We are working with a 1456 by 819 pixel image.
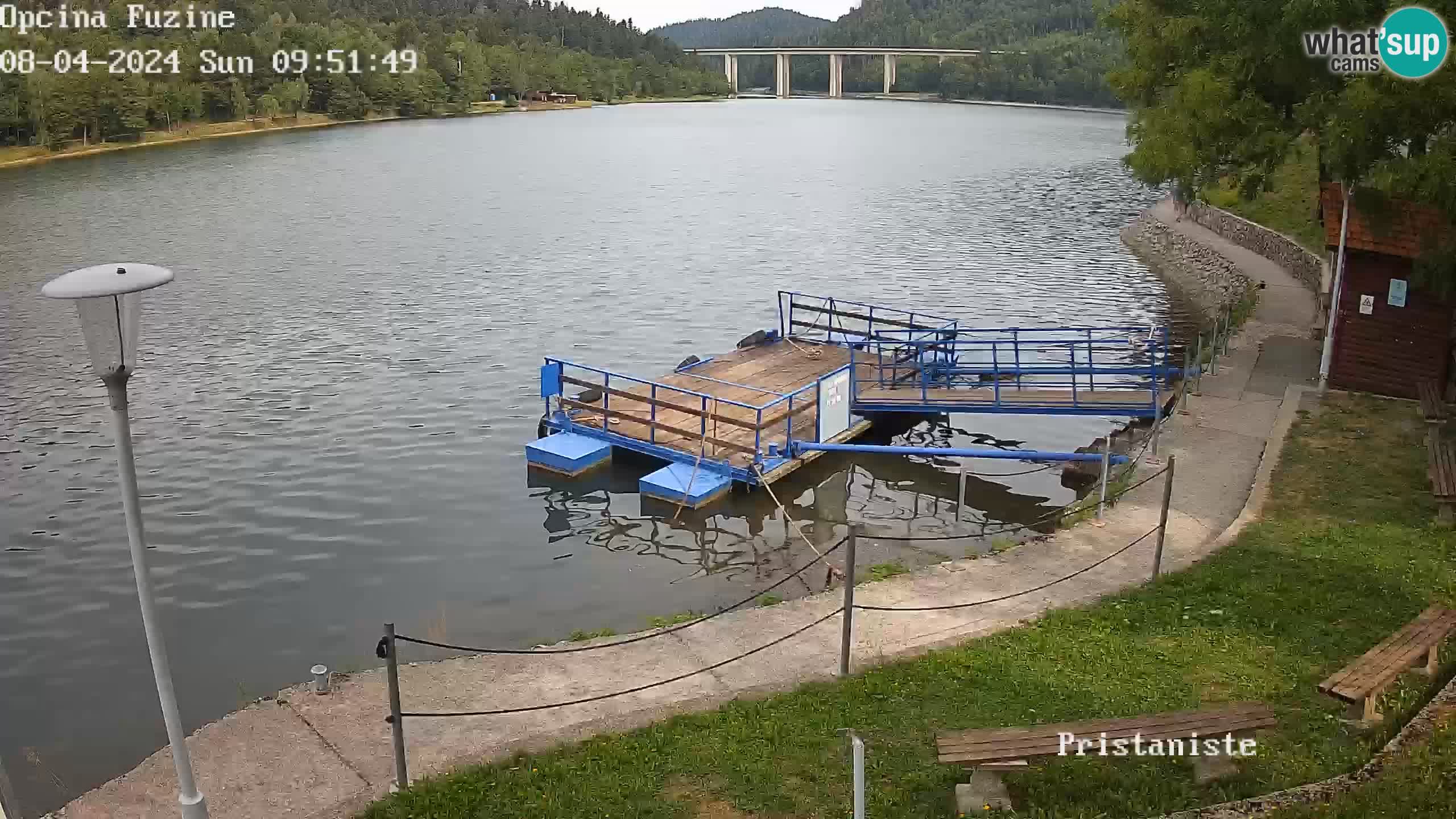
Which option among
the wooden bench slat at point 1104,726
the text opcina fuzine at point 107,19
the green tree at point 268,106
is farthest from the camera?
the green tree at point 268,106

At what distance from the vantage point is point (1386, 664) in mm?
10703

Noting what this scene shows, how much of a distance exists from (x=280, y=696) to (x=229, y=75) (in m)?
113

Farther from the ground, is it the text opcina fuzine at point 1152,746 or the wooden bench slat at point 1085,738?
the wooden bench slat at point 1085,738

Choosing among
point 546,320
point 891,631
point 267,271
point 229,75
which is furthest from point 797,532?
point 229,75

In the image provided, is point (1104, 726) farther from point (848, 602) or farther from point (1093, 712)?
point (848, 602)

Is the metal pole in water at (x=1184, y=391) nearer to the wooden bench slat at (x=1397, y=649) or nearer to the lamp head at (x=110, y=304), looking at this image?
the wooden bench slat at (x=1397, y=649)

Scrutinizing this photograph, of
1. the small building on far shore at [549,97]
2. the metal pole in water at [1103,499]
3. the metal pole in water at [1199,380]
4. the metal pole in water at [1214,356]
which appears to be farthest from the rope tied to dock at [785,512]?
the small building on far shore at [549,97]

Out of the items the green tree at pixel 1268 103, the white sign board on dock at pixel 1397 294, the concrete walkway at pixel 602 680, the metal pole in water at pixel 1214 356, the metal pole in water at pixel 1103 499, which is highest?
the green tree at pixel 1268 103

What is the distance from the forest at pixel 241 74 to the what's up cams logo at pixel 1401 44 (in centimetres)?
8671

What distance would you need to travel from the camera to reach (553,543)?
2092cm

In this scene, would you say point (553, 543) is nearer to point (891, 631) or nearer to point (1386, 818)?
Result: point (891, 631)

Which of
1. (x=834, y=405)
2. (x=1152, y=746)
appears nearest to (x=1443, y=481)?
(x=1152, y=746)

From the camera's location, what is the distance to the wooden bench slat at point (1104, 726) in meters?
9.69

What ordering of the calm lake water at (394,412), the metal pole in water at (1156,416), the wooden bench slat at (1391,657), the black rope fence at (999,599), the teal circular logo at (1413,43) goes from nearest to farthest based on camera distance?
1. the wooden bench slat at (1391,657)
2. the black rope fence at (999,599)
3. the calm lake water at (394,412)
4. the teal circular logo at (1413,43)
5. the metal pole in water at (1156,416)
